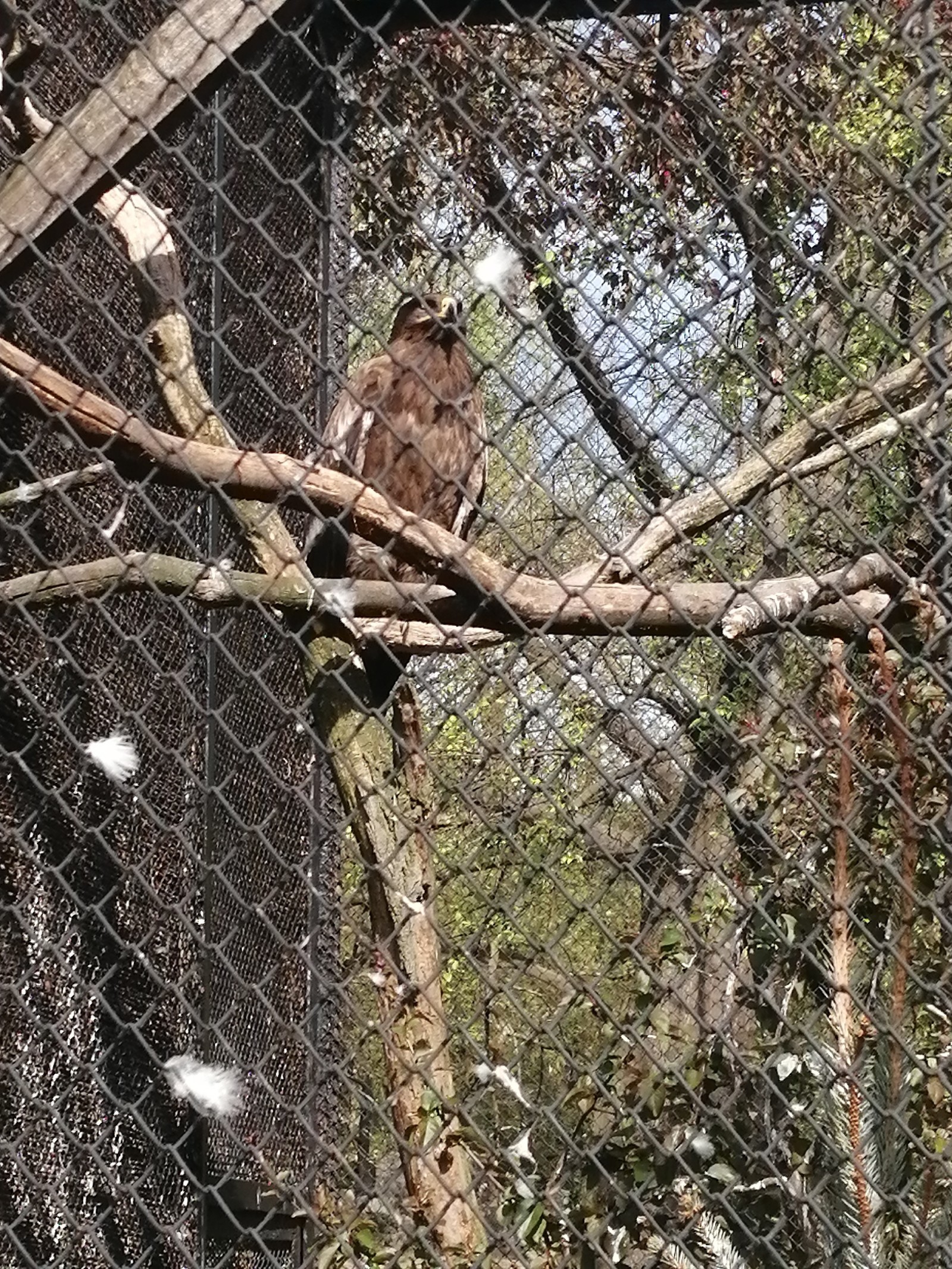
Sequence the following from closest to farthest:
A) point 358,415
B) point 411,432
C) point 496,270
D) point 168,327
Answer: point 496,270 → point 168,327 → point 358,415 → point 411,432

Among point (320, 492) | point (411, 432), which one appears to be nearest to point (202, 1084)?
point (320, 492)

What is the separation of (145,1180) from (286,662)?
1.23 metres

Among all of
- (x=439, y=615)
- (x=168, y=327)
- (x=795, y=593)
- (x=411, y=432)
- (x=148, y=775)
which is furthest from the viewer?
(x=411, y=432)

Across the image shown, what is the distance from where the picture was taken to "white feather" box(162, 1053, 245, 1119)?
2.63 m

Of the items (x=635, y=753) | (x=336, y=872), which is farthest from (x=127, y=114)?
(x=635, y=753)

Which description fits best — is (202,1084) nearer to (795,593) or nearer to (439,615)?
(439,615)

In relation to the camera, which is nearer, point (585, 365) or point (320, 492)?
point (320, 492)

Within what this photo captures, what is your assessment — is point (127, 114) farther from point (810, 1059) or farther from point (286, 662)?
point (286, 662)

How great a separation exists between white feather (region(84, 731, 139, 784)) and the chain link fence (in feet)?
0.04

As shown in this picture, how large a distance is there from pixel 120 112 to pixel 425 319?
84.7 inches

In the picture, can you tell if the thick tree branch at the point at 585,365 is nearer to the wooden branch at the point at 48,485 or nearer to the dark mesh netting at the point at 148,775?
the dark mesh netting at the point at 148,775

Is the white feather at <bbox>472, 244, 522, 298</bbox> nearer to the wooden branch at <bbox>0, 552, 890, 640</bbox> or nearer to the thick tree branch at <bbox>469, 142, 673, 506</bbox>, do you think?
the thick tree branch at <bbox>469, 142, 673, 506</bbox>

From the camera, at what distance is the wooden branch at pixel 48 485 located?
212 cm

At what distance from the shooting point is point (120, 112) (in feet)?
5.78
